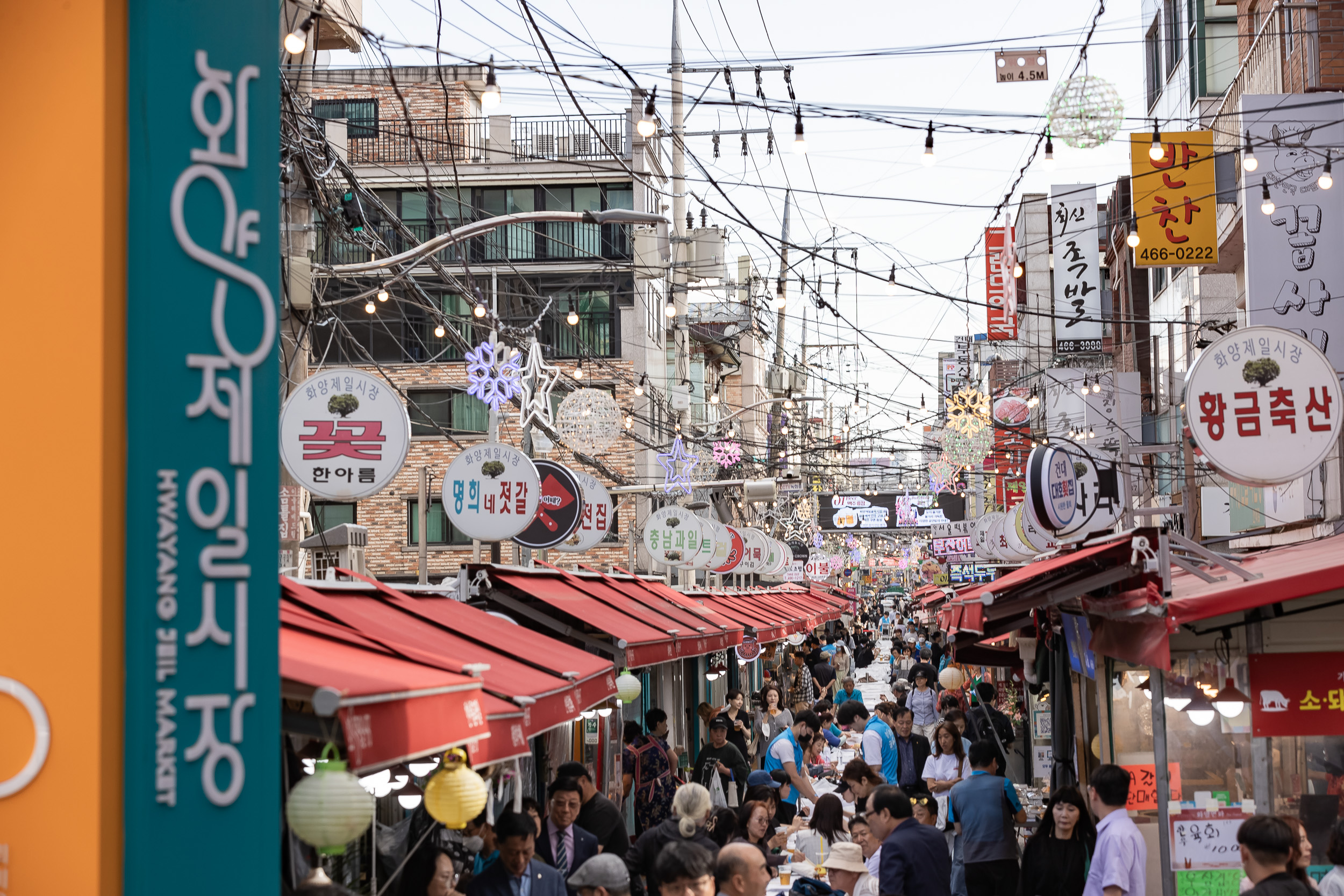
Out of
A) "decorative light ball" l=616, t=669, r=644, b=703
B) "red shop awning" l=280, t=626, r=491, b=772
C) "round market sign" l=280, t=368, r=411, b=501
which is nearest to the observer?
"red shop awning" l=280, t=626, r=491, b=772

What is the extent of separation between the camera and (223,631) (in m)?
4.03

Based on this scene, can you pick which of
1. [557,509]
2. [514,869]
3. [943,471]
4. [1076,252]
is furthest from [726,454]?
[514,869]

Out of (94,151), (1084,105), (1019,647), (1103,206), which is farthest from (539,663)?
(1103,206)

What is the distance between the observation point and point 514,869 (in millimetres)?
7754

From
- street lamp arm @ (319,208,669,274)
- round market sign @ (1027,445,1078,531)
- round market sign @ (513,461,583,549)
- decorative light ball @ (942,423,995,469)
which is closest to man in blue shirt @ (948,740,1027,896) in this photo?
round market sign @ (1027,445,1078,531)

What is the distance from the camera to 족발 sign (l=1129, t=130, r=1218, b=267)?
19.4 m

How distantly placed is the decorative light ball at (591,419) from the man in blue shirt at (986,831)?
850 cm

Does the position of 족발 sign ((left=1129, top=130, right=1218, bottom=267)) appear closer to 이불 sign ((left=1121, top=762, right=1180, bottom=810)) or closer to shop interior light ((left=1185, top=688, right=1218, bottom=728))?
이불 sign ((left=1121, top=762, right=1180, bottom=810))

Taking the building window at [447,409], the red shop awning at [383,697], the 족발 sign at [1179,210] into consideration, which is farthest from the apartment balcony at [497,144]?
the red shop awning at [383,697]

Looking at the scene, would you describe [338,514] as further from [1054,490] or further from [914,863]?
[914,863]

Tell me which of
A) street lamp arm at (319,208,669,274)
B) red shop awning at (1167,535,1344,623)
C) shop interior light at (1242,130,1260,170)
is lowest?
red shop awning at (1167,535,1344,623)

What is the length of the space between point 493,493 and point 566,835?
4.45m

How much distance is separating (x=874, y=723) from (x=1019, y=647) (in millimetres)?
2998

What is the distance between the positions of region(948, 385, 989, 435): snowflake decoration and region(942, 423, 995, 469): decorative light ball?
33 mm
